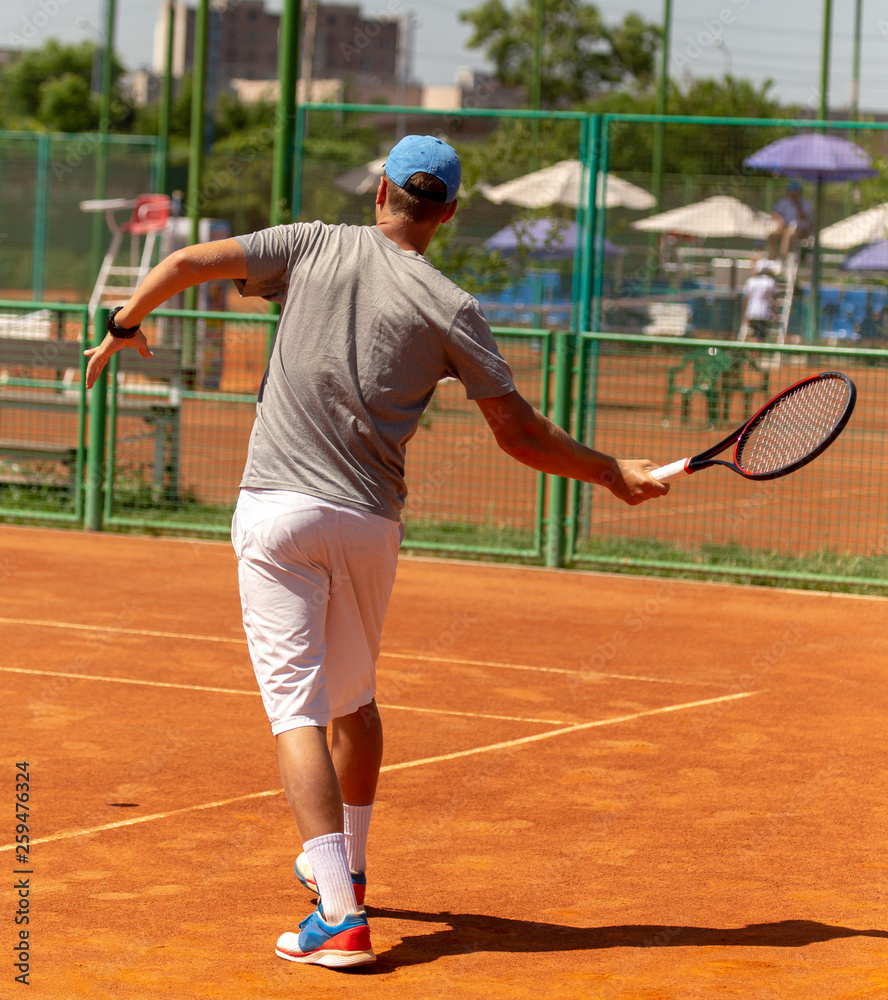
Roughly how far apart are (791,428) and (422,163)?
154 centimetres

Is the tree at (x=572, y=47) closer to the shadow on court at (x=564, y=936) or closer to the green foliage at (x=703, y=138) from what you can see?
the green foliage at (x=703, y=138)

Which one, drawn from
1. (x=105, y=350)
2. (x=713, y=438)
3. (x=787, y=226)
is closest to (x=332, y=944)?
(x=105, y=350)

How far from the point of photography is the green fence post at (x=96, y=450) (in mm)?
10891

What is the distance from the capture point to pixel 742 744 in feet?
20.1

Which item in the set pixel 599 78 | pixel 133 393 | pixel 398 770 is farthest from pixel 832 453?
pixel 599 78

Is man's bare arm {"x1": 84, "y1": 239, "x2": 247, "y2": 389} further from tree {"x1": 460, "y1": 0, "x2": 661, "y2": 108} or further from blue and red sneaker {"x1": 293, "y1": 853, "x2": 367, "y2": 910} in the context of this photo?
tree {"x1": 460, "y1": 0, "x2": 661, "y2": 108}

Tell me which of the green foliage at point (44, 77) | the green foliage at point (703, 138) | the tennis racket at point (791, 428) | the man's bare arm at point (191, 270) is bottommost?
the tennis racket at point (791, 428)

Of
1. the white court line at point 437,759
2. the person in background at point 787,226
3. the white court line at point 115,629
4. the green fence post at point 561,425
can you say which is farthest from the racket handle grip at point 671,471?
the person in background at point 787,226

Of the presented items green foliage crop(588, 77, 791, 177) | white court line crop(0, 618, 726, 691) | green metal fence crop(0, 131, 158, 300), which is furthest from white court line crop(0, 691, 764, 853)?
green metal fence crop(0, 131, 158, 300)

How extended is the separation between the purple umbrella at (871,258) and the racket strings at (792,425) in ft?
54.5

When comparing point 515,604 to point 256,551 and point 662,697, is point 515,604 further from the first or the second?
point 256,551

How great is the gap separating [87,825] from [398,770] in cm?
129

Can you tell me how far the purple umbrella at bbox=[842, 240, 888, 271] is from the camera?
21.0 meters

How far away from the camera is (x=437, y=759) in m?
5.77
